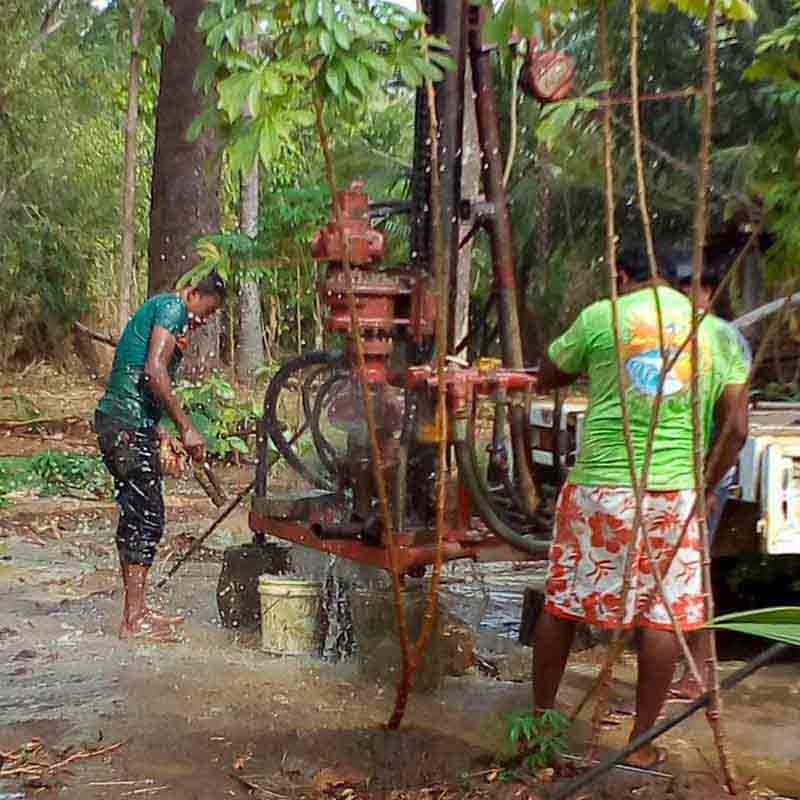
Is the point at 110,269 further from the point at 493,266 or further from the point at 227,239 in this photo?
the point at 493,266

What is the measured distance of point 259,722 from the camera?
16.3 feet

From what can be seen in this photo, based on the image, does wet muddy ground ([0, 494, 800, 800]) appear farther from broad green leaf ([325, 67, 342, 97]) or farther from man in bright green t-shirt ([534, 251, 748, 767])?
broad green leaf ([325, 67, 342, 97])

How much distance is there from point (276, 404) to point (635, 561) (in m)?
2.80

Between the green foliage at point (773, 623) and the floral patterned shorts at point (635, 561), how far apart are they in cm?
155

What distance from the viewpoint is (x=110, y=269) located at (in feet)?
76.2

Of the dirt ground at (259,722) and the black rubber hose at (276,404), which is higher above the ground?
the black rubber hose at (276,404)

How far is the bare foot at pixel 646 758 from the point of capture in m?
4.49

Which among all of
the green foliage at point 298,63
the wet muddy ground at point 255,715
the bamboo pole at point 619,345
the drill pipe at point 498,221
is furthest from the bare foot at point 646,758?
the green foliage at point 298,63

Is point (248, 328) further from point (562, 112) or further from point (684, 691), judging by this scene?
point (562, 112)

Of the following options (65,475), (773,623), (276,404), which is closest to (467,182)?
(276,404)

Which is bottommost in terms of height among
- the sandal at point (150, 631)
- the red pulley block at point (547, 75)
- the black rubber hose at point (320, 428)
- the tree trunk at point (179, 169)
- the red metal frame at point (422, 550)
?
the sandal at point (150, 631)

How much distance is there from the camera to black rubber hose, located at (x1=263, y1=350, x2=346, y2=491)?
6125 mm

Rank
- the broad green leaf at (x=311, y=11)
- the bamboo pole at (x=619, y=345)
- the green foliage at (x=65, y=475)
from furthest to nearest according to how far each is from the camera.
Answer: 1. the green foliage at (x=65, y=475)
2. the broad green leaf at (x=311, y=11)
3. the bamboo pole at (x=619, y=345)

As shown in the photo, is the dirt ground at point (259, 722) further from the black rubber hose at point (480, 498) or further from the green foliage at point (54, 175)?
the green foliage at point (54, 175)
